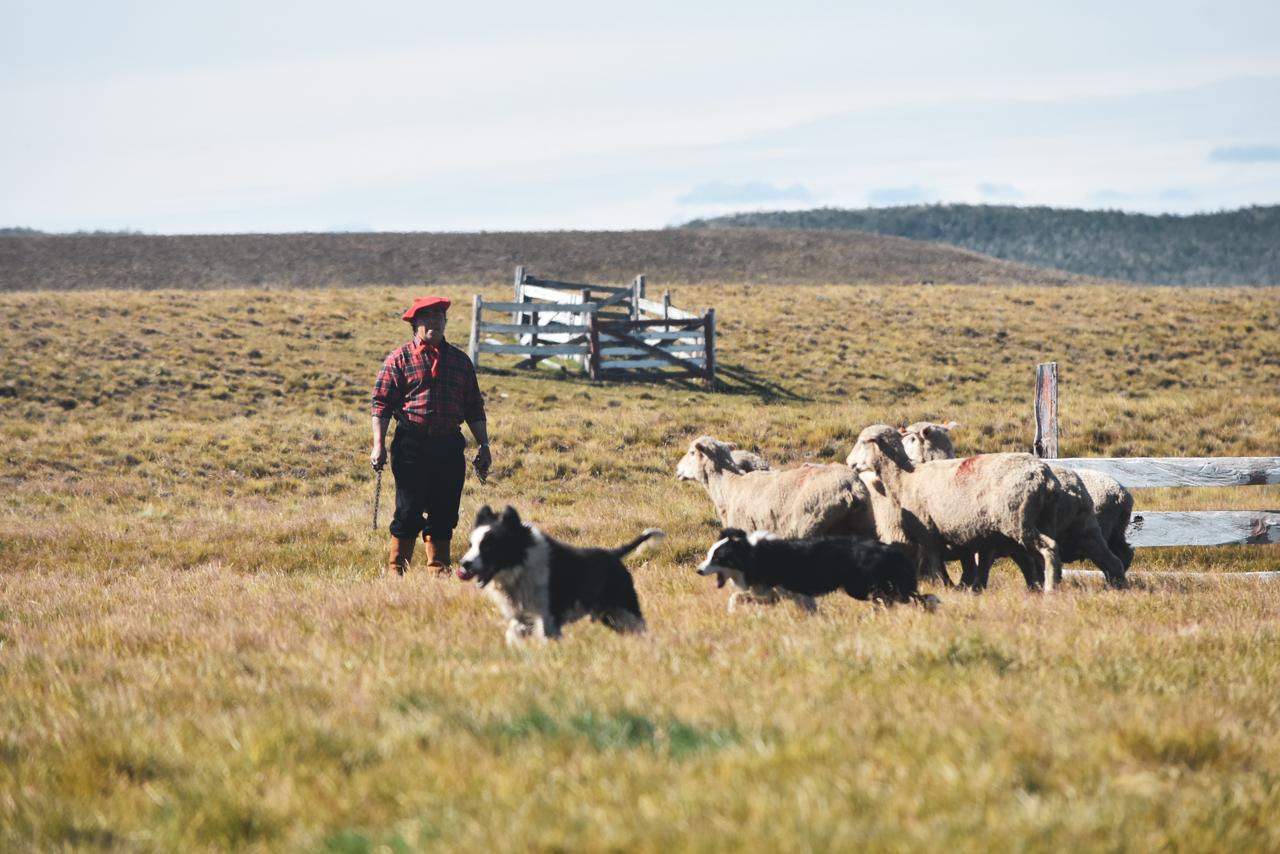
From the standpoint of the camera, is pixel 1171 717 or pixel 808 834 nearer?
pixel 808 834

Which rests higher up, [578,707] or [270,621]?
[578,707]

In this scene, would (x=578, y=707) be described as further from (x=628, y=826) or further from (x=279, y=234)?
(x=279, y=234)

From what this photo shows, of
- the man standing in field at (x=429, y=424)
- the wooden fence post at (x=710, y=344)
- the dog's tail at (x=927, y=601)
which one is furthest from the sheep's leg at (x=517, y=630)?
the wooden fence post at (x=710, y=344)

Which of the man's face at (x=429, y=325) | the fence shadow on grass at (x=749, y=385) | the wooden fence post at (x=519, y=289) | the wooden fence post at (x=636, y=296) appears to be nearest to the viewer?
the man's face at (x=429, y=325)

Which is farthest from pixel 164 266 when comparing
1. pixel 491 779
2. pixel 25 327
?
pixel 491 779

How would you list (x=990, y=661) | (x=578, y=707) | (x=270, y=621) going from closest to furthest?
(x=578, y=707), (x=990, y=661), (x=270, y=621)

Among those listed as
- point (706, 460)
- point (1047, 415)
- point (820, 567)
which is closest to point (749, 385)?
point (1047, 415)

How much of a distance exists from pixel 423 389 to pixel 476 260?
5680 centimetres

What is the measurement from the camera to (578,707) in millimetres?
4836

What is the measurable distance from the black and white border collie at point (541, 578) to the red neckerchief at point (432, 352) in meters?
3.35

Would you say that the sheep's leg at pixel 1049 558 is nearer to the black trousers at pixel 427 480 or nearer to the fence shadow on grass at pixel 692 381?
the black trousers at pixel 427 480

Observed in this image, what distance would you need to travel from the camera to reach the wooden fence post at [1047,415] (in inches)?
483

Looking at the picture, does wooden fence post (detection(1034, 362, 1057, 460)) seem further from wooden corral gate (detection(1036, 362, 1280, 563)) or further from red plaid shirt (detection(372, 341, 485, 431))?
red plaid shirt (detection(372, 341, 485, 431))

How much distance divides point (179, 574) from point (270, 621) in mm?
3681
